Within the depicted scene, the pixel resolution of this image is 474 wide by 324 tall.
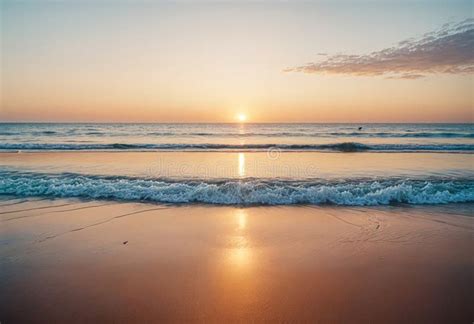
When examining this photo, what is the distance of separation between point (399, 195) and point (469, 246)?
308 centimetres

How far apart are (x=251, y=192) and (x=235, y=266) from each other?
4.00m

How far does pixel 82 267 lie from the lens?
4.30m

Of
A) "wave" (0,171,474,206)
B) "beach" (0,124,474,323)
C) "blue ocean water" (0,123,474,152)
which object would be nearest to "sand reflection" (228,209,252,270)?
"beach" (0,124,474,323)

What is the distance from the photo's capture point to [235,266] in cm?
437

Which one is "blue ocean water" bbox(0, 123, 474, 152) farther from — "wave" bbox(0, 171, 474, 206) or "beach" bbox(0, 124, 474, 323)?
"beach" bbox(0, 124, 474, 323)

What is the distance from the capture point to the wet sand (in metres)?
3.30

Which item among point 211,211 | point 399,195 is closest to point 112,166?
point 211,211

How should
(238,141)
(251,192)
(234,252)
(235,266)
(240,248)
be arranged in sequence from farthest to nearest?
(238,141) < (251,192) < (240,248) < (234,252) < (235,266)

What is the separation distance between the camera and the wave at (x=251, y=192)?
26.2ft

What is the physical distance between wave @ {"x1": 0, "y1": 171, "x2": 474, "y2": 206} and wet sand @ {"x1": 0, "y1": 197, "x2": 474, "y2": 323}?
3.28ft

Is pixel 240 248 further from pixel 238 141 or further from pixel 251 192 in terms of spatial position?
pixel 238 141

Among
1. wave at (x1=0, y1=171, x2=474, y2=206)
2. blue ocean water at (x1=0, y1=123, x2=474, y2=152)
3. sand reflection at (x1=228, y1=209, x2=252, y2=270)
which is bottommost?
sand reflection at (x1=228, y1=209, x2=252, y2=270)

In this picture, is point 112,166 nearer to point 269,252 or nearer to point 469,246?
point 269,252

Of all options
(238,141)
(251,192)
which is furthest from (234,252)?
(238,141)
